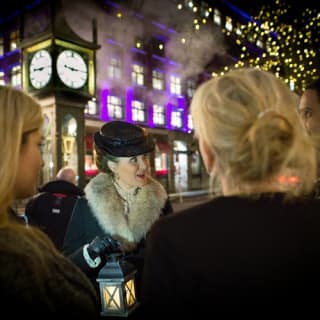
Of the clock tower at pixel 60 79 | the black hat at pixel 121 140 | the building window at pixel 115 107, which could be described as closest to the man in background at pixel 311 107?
the black hat at pixel 121 140

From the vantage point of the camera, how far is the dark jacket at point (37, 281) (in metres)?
1.30

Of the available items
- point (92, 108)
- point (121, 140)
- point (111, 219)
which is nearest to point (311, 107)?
point (121, 140)

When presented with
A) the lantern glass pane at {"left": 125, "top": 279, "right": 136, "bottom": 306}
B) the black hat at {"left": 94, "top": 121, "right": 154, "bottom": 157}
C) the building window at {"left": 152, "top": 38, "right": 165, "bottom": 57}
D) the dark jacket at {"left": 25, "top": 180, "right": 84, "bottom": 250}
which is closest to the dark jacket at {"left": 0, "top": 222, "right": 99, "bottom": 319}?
the lantern glass pane at {"left": 125, "top": 279, "right": 136, "bottom": 306}

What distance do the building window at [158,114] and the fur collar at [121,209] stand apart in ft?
79.9

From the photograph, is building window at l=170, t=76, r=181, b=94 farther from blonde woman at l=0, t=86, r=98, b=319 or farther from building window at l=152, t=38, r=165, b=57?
blonde woman at l=0, t=86, r=98, b=319

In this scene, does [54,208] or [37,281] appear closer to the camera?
[37,281]

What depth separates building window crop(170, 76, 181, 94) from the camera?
28594mm

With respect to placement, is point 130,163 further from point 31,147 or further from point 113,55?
point 113,55

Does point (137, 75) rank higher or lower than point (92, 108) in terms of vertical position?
higher

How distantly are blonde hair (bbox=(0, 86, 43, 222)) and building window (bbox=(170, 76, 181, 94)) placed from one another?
90.1 ft

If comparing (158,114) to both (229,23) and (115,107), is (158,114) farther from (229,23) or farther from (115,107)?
(229,23)

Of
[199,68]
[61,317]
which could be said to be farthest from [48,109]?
[199,68]

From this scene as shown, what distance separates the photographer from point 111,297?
2.03 meters

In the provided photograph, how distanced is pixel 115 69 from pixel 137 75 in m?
2.21
